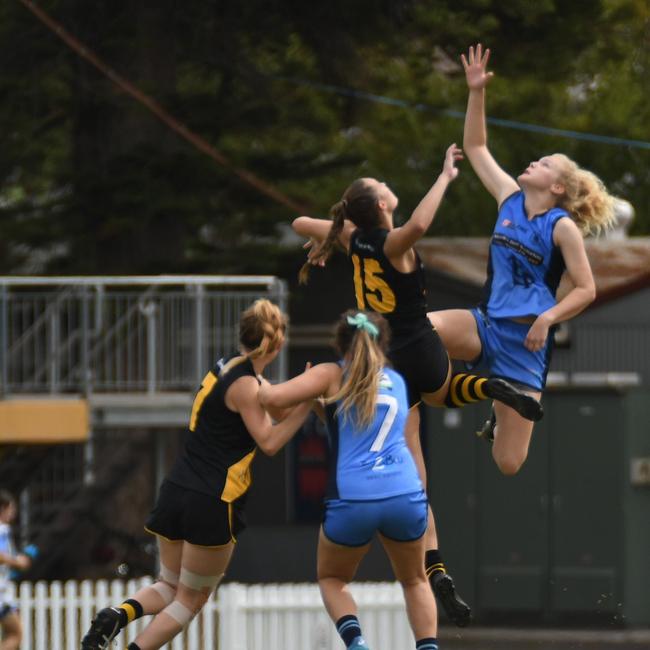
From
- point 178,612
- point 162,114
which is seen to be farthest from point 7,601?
point 162,114

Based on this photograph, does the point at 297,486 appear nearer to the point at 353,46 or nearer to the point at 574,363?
the point at 574,363

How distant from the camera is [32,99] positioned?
21562 mm

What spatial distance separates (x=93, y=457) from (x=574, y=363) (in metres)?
6.37

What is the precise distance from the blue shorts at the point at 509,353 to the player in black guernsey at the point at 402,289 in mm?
163

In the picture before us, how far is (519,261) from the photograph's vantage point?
928 cm

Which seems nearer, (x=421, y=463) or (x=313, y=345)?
(x=421, y=463)

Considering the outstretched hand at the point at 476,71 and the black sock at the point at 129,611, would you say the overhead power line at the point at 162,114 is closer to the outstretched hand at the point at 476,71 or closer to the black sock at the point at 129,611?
the black sock at the point at 129,611

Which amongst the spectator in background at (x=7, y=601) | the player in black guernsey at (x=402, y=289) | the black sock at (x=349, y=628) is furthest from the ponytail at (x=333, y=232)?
the spectator in background at (x=7, y=601)

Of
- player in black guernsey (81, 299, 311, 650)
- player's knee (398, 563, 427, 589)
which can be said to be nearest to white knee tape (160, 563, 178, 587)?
player in black guernsey (81, 299, 311, 650)

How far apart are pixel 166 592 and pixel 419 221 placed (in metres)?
2.74

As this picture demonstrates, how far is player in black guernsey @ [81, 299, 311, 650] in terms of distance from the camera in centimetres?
930

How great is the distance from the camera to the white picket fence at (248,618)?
587 inches

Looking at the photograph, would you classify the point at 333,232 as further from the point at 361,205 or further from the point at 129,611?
the point at 129,611

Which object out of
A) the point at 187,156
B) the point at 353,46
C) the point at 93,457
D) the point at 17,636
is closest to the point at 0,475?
the point at 93,457
